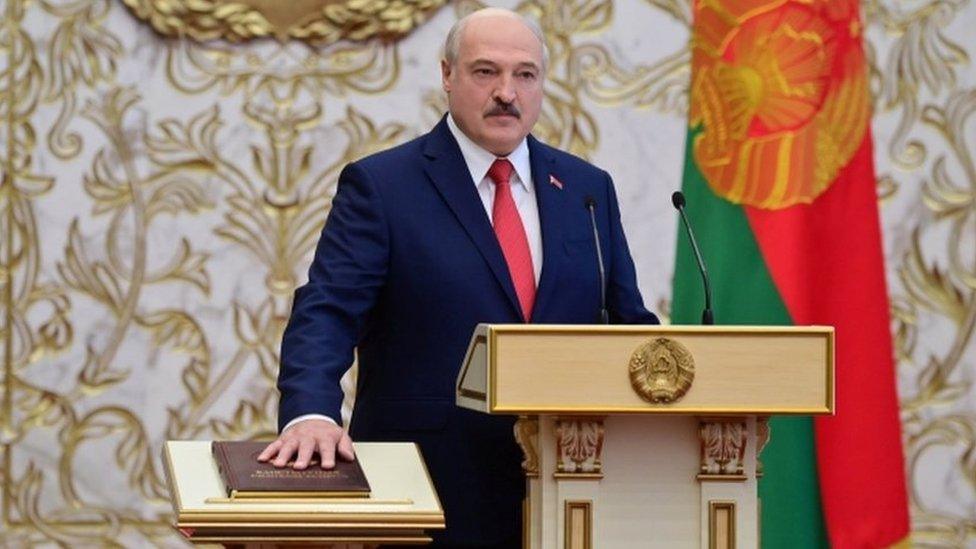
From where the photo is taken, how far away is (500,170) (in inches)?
129

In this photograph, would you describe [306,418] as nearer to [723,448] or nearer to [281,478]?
[281,478]

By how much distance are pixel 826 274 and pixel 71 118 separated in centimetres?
Result: 203

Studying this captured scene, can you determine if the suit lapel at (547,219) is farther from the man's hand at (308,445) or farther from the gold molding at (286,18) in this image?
the gold molding at (286,18)

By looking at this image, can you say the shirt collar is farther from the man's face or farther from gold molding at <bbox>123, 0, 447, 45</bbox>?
gold molding at <bbox>123, 0, 447, 45</bbox>

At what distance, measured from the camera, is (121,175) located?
185 inches

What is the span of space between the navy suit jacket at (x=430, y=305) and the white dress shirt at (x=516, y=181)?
0.7 inches

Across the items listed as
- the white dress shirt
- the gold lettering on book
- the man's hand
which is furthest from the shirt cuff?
the white dress shirt

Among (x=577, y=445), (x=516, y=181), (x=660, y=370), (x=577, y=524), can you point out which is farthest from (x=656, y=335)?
(x=516, y=181)

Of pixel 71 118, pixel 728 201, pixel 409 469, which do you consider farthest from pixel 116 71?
pixel 409 469

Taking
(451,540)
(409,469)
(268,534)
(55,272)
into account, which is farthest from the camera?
(55,272)

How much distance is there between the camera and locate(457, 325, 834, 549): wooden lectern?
2674 mm

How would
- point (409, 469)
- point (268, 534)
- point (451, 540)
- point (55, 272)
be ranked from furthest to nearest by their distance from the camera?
point (55, 272)
point (451, 540)
point (409, 469)
point (268, 534)

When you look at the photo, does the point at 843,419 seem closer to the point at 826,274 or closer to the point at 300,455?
the point at 826,274

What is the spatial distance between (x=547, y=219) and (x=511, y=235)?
71 millimetres
